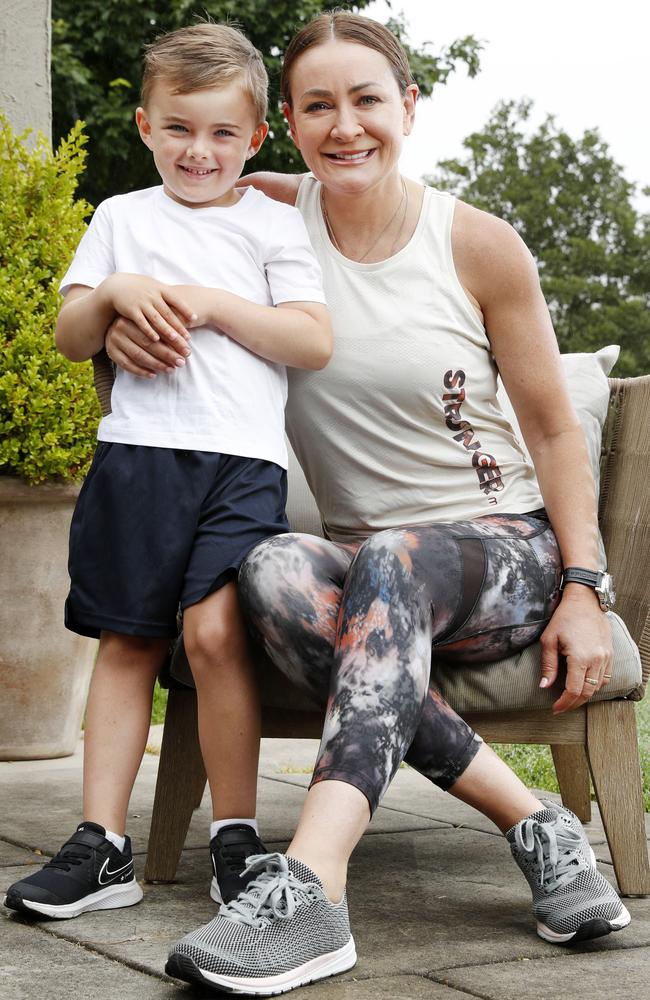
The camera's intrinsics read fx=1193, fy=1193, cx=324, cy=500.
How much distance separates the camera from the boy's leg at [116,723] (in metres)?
1.94

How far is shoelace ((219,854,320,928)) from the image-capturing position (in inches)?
58.6

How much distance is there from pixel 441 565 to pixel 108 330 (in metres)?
0.69

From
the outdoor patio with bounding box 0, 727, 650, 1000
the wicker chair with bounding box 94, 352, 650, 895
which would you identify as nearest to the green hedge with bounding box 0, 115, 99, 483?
the outdoor patio with bounding box 0, 727, 650, 1000

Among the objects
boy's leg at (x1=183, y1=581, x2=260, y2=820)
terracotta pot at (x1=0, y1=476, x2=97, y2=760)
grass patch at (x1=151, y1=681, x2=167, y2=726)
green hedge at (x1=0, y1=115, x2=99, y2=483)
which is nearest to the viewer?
boy's leg at (x1=183, y1=581, x2=260, y2=820)

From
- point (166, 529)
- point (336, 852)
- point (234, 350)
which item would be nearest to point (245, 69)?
point (234, 350)

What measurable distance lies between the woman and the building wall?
6.07 feet

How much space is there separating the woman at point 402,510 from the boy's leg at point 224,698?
0.06 m

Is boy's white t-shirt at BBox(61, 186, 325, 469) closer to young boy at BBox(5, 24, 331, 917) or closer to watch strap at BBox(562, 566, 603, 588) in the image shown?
young boy at BBox(5, 24, 331, 917)

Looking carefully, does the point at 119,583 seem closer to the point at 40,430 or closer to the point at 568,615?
the point at 568,615

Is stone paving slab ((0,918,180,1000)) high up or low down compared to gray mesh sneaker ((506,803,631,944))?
down

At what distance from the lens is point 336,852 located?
5.18 ft

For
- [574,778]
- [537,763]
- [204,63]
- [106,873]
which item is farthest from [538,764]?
[204,63]

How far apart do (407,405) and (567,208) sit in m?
30.5

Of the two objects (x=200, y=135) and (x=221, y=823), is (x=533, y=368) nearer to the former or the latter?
(x=200, y=135)
